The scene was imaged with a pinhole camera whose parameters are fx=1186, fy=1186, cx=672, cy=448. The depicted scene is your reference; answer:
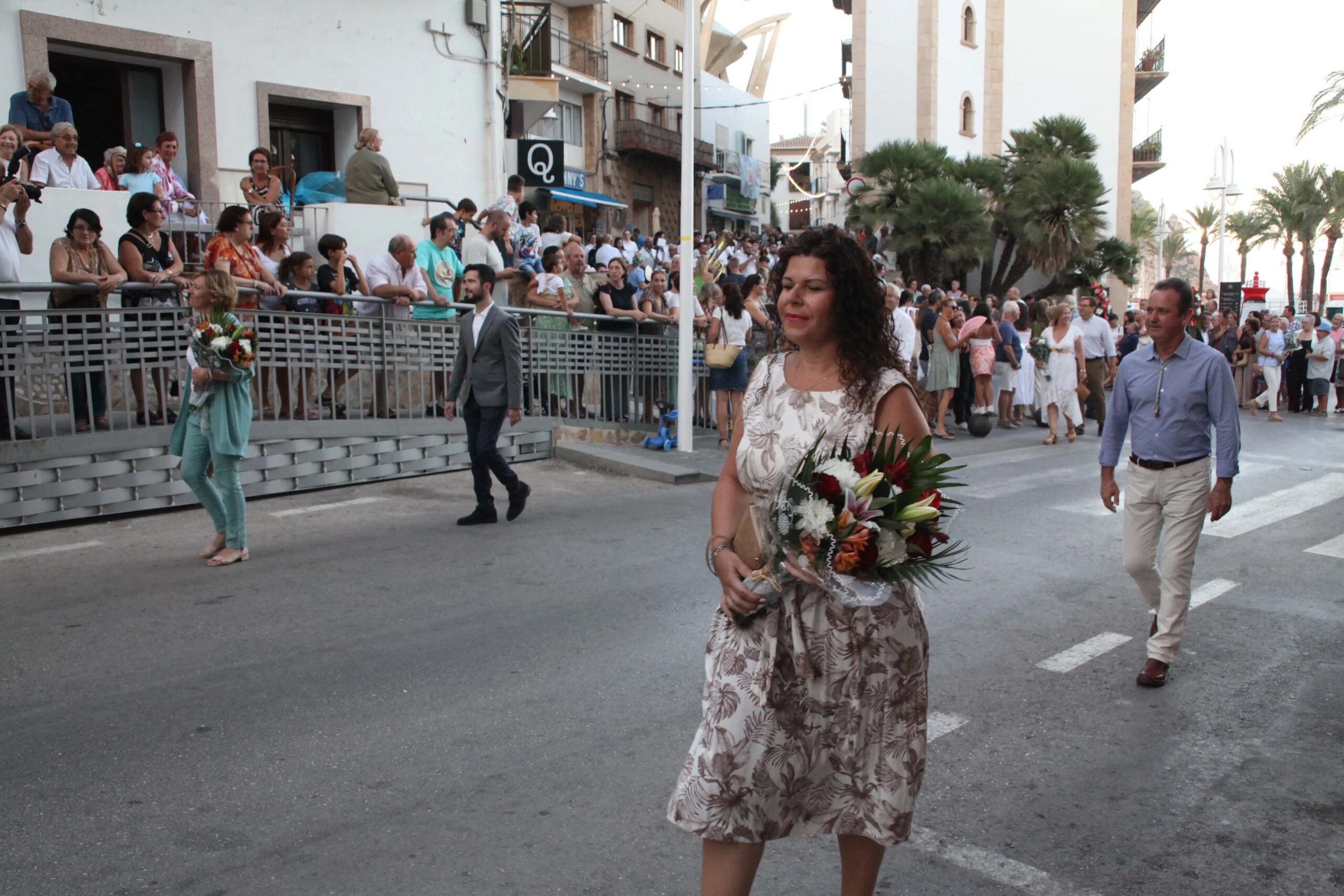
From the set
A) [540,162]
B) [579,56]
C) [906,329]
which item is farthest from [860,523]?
[579,56]

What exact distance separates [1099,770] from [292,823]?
298 centimetres

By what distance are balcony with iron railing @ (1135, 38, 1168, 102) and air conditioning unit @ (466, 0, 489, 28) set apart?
4665cm

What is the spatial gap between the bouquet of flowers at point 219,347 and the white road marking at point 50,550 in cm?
151

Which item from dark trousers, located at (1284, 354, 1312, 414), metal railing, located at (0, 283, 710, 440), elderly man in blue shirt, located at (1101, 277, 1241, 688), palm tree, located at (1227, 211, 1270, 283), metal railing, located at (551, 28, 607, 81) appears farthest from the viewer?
palm tree, located at (1227, 211, 1270, 283)

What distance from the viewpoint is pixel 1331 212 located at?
50.7m

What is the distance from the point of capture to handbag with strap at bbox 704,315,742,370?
1354 cm

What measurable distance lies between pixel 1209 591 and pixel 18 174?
10334 mm

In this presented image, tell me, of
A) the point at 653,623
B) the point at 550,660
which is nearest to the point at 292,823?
the point at 550,660

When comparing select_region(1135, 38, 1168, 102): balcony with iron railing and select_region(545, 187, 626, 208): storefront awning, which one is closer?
select_region(545, 187, 626, 208): storefront awning

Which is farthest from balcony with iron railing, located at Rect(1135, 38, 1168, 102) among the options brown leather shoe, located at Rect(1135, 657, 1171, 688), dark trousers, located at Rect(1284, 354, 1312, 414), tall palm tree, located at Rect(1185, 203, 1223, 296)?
brown leather shoe, located at Rect(1135, 657, 1171, 688)

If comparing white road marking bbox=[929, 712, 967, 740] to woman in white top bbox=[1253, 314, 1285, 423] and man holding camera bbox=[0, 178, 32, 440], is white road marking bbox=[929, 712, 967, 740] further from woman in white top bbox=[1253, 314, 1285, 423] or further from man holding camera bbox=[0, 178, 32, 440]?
woman in white top bbox=[1253, 314, 1285, 423]

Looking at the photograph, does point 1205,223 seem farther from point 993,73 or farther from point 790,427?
point 790,427

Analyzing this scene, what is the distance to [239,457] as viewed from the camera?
7590 mm

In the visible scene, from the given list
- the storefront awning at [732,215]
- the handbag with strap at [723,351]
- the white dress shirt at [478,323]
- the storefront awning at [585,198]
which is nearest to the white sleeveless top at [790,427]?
the white dress shirt at [478,323]
